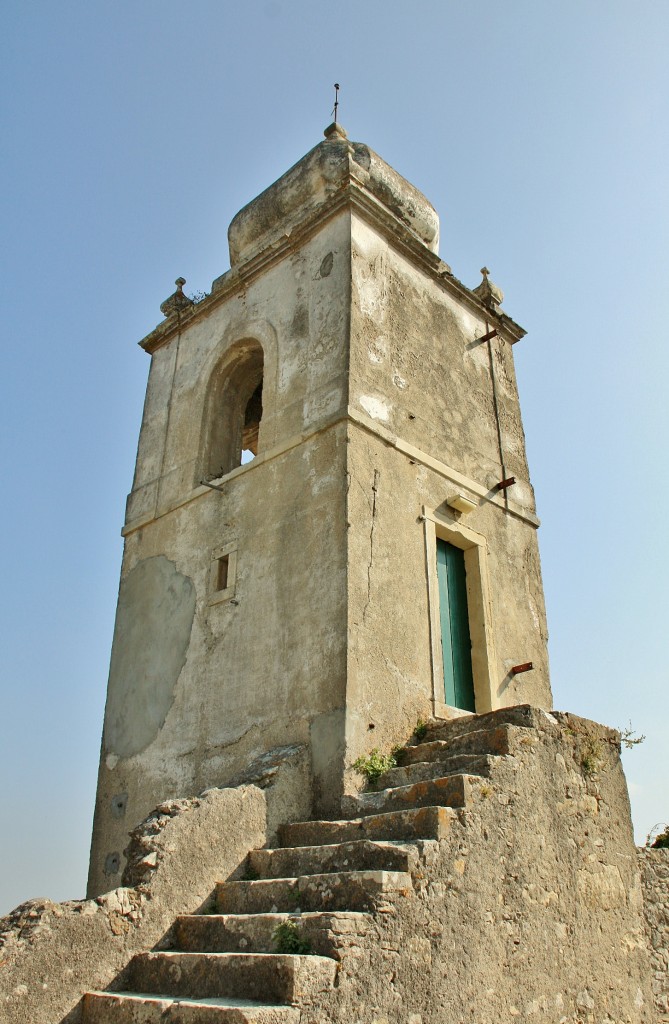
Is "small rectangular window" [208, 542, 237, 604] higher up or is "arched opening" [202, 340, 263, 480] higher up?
"arched opening" [202, 340, 263, 480]

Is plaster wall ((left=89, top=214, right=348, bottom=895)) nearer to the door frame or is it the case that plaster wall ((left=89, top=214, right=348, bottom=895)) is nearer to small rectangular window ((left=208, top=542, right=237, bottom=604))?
small rectangular window ((left=208, top=542, right=237, bottom=604))

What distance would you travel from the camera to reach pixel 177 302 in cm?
1092

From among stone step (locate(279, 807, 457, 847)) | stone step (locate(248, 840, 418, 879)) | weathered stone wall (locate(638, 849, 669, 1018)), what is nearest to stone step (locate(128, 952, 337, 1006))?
stone step (locate(248, 840, 418, 879))

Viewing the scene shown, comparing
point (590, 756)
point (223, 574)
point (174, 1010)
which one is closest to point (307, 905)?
point (174, 1010)

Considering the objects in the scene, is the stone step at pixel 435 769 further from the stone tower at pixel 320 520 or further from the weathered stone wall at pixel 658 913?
the weathered stone wall at pixel 658 913

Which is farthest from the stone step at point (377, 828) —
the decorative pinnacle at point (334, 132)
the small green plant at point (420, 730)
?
the decorative pinnacle at point (334, 132)

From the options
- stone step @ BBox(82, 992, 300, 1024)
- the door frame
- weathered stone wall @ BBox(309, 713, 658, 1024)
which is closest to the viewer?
stone step @ BBox(82, 992, 300, 1024)

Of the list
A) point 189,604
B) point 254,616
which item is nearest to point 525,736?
point 254,616

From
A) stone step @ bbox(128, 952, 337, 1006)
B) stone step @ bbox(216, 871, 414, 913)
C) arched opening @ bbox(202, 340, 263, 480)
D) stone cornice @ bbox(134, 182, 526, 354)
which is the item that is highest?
stone cornice @ bbox(134, 182, 526, 354)

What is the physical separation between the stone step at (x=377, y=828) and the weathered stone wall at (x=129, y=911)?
0.94ft

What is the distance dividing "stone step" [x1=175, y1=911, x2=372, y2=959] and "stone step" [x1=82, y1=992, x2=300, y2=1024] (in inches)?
15.4

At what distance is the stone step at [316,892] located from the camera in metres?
4.41

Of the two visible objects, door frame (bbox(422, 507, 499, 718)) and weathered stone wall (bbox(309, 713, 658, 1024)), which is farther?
door frame (bbox(422, 507, 499, 718))

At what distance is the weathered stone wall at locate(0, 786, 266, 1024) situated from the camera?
459cm
